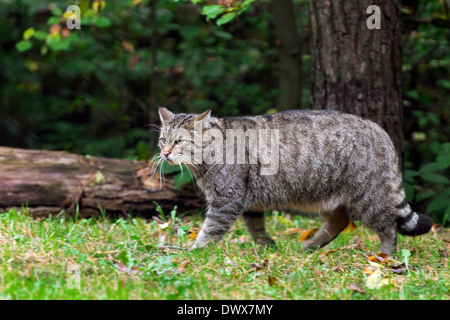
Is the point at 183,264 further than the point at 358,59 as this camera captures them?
No

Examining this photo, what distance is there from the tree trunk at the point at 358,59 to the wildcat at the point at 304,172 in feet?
2.47

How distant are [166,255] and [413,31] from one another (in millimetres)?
4592

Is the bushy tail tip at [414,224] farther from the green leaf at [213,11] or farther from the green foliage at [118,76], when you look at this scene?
the green foliage at [118,76]

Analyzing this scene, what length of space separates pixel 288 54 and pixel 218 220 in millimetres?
3118

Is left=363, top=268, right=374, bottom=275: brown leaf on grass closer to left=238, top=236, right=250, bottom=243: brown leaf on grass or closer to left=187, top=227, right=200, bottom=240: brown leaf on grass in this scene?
left=238, top=236, right=250, bottom=243: brown leaf on grass

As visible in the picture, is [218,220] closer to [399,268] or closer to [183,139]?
[183,139]

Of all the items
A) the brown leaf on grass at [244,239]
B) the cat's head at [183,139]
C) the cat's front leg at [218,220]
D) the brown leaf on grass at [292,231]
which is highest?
the cat's head at [183,139]

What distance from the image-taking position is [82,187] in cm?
520

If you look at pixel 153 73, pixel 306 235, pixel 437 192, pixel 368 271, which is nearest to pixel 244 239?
pixel 306 235

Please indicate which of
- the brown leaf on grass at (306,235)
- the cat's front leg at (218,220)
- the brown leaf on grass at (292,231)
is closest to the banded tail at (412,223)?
the brown leaf on grass at (306,235)

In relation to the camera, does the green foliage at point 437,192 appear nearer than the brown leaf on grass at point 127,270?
No

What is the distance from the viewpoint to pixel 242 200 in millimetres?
4219

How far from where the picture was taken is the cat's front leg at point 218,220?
412cm

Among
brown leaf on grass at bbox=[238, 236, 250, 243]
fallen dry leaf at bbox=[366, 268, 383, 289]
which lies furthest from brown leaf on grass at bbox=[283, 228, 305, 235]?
fallen dry leaf at bbox=[366, 268, 383, 289]
